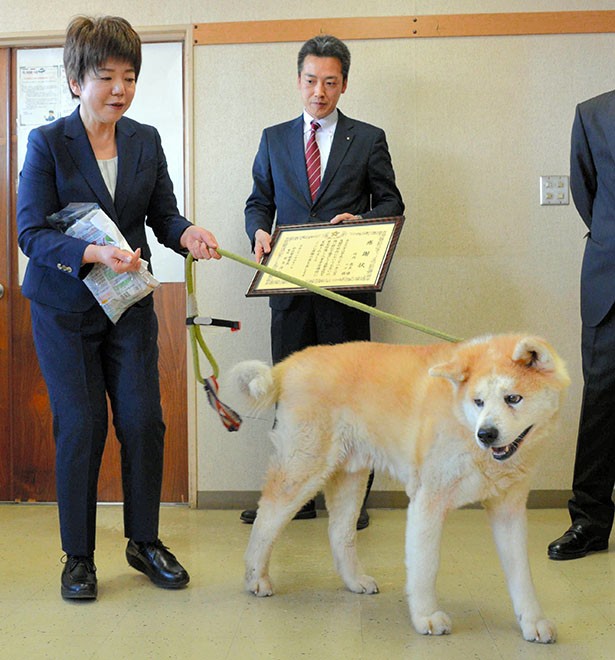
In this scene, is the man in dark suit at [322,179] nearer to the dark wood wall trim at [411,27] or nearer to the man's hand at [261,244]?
the man's hand at [261,244]

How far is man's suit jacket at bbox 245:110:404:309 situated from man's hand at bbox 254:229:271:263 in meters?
0.17

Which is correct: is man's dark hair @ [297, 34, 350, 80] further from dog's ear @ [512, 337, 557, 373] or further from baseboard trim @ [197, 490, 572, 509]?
baseboard trim @ [197, 490, 572, 509]

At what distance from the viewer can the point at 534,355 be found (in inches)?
82.9

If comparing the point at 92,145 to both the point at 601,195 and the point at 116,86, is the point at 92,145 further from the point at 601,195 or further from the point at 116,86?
the point at 601,195

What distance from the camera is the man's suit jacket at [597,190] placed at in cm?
298

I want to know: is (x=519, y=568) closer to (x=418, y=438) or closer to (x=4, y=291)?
(x=418, y=438)

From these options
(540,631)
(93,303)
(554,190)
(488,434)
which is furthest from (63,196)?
(554,190)

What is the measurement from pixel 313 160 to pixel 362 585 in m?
1.73

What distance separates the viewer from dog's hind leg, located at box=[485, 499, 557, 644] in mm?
2223

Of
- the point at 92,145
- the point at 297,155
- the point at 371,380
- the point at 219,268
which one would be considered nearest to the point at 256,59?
the point at 297,155

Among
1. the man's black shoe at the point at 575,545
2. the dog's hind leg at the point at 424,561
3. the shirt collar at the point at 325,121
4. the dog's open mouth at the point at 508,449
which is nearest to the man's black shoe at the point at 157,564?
the dog's hind leg at the point at 424,561

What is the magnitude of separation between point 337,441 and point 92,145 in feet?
3.89

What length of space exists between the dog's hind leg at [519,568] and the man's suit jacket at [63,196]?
136 cm

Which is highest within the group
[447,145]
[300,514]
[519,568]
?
[447,145]
